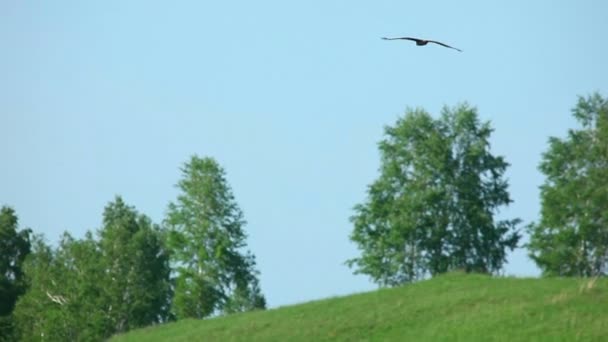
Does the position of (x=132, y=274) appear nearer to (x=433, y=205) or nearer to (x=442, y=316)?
(x=433, y=205)

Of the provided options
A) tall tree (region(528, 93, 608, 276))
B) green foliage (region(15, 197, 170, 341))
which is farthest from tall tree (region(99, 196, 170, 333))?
tall tree (region(528, 93, 608, 276))

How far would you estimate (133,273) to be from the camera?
297 ft

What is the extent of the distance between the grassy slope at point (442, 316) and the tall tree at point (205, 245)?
63.7 ft

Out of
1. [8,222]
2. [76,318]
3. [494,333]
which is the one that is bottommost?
[494,333]

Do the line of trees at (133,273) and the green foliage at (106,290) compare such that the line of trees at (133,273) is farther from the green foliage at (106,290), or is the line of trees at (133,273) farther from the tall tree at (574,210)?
the tall tree at (574,210)

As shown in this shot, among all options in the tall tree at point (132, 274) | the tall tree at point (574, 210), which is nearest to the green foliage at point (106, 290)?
the tall tree at point (132, 274)

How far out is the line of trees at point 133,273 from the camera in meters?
83.6

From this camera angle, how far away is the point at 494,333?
49.6 m

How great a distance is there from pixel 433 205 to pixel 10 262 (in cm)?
2721

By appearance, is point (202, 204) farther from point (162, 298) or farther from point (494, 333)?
point (494, 333)

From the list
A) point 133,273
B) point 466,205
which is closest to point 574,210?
point 466,205

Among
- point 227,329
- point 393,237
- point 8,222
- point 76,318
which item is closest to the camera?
point 227,329

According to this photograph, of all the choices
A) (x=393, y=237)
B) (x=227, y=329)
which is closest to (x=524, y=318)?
(x=227, y=329)

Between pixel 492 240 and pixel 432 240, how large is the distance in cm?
351
